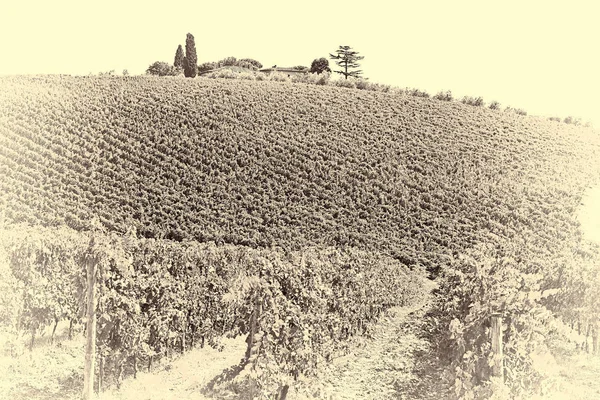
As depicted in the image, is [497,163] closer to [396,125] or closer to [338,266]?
[396,125]

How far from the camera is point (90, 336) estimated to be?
14.6 m

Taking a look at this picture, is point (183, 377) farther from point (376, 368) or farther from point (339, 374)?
point (376, 368)

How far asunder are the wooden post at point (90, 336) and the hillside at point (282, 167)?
3039 centimetres

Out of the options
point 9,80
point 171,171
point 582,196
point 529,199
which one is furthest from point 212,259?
point 9,80

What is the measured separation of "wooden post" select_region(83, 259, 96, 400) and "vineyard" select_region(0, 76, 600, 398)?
25cm

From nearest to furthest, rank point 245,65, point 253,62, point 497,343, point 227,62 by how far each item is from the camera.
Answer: point 497,343, point 227,62, point 245,65, point 253,62

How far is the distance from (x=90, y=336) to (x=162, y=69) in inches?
3269

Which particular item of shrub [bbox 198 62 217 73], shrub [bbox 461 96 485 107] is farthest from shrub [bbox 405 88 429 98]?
shrub [bbox 198 62 217 73]

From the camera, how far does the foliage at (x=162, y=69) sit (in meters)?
90.3

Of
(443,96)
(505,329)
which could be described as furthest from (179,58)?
(505,329)

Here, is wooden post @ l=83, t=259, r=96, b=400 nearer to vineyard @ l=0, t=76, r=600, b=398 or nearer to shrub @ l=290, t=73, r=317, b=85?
vineyard @ l=0, t=76, r=600, b=398

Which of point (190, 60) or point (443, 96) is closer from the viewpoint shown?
point (443, 96)

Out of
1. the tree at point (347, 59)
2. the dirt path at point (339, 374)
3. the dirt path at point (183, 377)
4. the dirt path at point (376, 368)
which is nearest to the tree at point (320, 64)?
the tree at point (347, 59)

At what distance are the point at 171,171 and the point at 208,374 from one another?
3791cm
